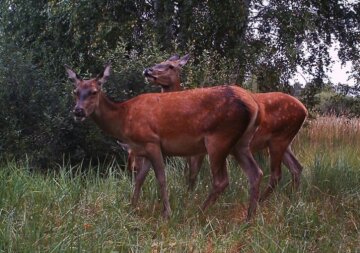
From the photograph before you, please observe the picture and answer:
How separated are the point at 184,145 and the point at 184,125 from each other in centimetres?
22

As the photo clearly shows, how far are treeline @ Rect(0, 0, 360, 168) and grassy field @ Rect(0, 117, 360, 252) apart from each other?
184 centimetres

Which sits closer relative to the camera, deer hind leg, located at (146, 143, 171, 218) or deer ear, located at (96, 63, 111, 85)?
deer hind leg, located at (146, 143, 171, 218)

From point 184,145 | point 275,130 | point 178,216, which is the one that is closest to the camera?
point 178,216

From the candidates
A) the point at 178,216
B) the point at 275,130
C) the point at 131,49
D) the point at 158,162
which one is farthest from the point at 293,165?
the point at 131,49

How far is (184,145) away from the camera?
7.27m

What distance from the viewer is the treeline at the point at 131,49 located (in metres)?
10.1

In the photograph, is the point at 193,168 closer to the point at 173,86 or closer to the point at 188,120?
the point at 188,120

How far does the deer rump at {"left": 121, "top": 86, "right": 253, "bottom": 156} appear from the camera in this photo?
277 inches

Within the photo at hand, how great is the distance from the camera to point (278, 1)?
13.7 m

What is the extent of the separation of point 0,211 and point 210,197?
2334 mm

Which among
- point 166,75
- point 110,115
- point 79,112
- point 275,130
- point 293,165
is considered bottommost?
point 293,165

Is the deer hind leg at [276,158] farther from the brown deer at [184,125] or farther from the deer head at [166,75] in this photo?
the deer head at [166,75]

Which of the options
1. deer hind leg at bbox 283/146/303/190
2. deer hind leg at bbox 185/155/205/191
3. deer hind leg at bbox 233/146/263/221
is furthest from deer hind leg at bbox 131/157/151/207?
deer hind leg at bbox 283/146/303/190

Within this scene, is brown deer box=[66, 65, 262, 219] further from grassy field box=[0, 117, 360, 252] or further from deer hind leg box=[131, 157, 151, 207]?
grassy field box=[0, 117, 360, 252]
